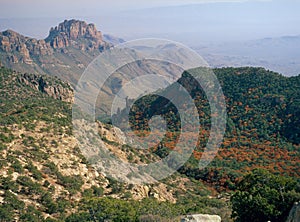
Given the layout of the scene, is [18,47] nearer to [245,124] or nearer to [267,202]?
[245,124]

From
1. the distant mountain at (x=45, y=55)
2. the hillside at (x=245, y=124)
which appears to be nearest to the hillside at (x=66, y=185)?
the hillside at (x=245, y=124)

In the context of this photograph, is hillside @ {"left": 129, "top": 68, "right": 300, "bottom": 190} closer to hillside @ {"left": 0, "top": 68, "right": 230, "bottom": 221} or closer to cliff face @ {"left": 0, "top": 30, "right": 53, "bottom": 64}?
hillside @ {"left": 0, "top": 68, "right": 230, "bottom": 221}

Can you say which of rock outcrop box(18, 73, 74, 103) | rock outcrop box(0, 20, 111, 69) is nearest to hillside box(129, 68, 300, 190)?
rock outcrop box(18, 73, 74, 103)

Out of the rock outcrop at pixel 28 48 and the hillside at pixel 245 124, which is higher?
the rock outcrop at pixel 28 48

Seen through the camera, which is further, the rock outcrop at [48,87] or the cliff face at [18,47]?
the cliff face at [18,47]

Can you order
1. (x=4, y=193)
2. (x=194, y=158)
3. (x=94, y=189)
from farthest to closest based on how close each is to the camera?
1. (x=194, y=158)
2. (x=94, y=189)
3. (x=4, y=193)

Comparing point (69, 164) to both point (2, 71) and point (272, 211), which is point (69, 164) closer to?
point (272, 211)

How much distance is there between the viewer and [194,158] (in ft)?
116

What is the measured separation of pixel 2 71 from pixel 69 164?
33.9 m

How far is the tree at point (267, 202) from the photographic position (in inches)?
616

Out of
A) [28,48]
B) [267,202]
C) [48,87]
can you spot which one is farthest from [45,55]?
[267,202]

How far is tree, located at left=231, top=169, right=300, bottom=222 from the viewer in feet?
51.3

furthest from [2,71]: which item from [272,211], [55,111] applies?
[272,211]

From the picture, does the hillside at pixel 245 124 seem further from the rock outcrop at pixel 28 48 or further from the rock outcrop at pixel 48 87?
the rock outcrop at pixel 28 48
